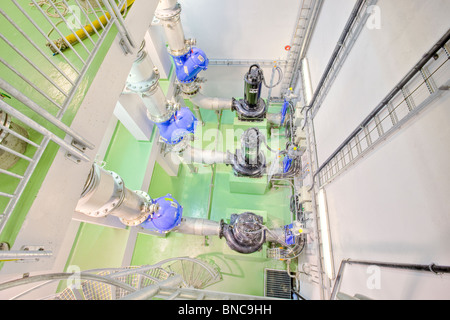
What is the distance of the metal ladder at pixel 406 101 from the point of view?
122cm

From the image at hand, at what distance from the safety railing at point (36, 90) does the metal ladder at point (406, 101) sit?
6.70 ft

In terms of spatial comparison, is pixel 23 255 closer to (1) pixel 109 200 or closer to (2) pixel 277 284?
(1) pixel 109 200

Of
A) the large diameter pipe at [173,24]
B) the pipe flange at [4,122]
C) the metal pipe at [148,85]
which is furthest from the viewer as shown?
the large diameter pipe at [173,24]

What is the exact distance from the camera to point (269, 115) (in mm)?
4965

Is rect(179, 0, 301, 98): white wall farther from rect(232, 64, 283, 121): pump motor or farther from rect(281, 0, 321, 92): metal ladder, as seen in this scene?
rect(232, 64, 283, 121): pump motor

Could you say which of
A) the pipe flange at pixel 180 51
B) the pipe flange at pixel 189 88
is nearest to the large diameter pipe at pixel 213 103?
the pipe flange at pixel 189 88

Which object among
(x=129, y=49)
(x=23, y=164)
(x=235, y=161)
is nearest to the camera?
(x=23, y=164)

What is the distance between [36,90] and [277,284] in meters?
4.40

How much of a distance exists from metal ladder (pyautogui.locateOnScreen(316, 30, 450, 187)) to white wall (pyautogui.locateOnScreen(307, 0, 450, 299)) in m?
0.06

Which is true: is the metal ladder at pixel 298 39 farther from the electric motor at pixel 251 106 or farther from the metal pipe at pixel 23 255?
the metal pipe at pixel 23 255

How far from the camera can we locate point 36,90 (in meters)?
1.13

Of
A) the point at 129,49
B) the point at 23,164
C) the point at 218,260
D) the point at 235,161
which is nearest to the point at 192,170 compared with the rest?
the point at 235,161
